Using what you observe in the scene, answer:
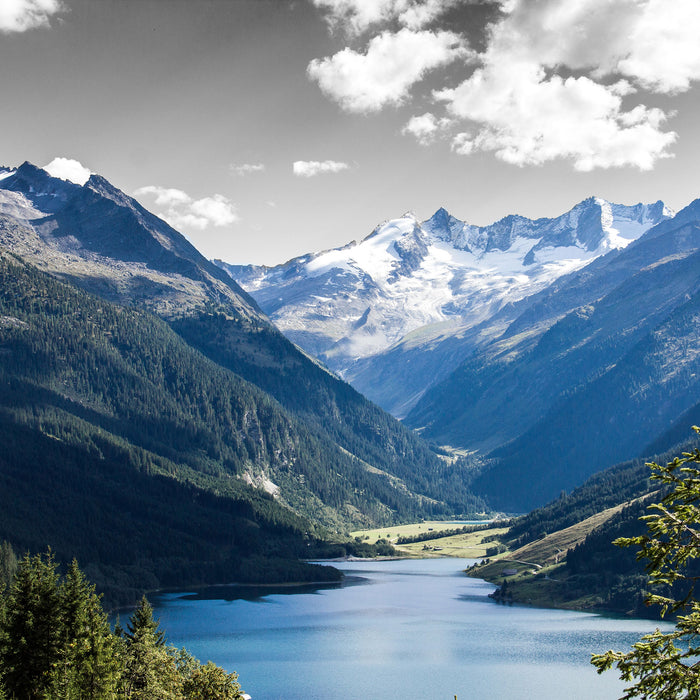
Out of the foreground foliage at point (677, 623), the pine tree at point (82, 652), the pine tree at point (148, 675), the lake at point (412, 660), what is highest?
the foreground foliage at point (677, 623)

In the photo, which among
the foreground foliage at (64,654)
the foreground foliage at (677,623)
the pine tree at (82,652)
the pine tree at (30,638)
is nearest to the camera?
the foreground foliage at (677,623)

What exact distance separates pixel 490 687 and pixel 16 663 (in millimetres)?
93394

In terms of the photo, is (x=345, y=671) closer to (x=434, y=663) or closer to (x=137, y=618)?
(x=434, y=663)

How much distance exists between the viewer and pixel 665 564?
94.7 ft

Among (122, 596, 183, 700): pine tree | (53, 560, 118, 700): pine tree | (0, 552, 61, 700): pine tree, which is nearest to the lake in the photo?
(122, 596, 183, 700): pine tree

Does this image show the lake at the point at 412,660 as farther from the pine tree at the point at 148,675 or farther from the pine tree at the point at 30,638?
the pine tree at the point at 30,638

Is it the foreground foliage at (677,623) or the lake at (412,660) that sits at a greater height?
the foreground foliage at (677,623)

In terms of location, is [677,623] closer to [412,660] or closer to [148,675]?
[148,675]

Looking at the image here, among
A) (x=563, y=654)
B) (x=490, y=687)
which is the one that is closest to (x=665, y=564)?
(x=490, y=687)

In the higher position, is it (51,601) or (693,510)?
(693,510)

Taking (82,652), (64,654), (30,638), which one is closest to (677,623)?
(82,652)

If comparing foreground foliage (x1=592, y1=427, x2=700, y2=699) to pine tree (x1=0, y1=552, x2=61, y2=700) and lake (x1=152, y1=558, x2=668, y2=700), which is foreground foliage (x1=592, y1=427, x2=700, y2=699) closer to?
pine tree (x1=0, y1=552, x2=61, y2=700)

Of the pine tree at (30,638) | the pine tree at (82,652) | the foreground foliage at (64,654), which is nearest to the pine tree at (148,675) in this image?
the foreground foliage at (64,654)

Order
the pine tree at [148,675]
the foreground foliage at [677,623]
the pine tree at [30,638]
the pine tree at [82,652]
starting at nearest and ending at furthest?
1. the foreground foliage at [677,623]
2. the pine tree at [82,652]
3. the pine tree at [148,675]
4. the pine tree at [30,638]
